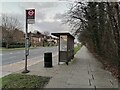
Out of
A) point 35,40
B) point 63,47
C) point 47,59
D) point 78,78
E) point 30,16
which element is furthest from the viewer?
point 35,40

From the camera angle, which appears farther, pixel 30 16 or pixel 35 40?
pixel 35 40

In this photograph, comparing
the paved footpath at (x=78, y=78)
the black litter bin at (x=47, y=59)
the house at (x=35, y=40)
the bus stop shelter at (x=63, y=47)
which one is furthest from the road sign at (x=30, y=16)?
the house at (x=35, y=40)

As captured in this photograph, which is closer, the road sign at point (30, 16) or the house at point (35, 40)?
the road sign at point (30, 16)

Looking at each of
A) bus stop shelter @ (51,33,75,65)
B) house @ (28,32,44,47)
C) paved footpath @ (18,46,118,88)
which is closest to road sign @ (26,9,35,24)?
paved footpath @ (18,46,118,88)

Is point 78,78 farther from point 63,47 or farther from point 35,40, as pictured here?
point 35,40

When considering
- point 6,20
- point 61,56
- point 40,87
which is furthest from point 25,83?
point 6,20

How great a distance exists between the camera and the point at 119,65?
950cm

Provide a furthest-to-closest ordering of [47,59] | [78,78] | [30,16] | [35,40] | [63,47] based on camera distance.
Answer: [35,40], [63,47], [47,59], [30,16], [78,78]

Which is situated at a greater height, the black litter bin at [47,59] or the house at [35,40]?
the house at [35,40]

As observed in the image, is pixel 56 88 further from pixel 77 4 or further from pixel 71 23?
pixel 71 23

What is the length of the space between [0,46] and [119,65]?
175 feet

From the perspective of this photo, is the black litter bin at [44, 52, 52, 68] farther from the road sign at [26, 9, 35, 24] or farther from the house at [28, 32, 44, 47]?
the house at [28, 32, 44, 47]

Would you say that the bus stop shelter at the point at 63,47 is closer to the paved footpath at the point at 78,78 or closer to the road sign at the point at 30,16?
the paved footpath at the point at 78,78

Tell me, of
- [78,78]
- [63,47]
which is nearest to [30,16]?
[78,78]
